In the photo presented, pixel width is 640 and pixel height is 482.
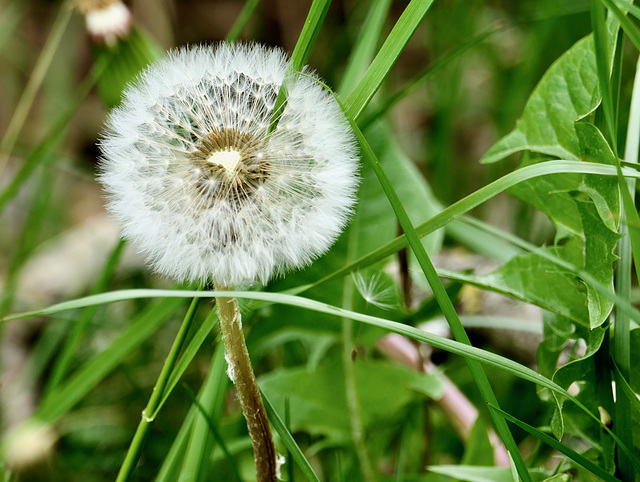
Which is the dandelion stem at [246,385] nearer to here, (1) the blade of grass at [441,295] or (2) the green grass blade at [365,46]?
(1) the blade of grass at [441,295]

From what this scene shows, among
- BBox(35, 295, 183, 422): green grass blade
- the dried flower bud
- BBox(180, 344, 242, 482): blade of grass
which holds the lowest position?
BBox(180, 344, 242, 482): blade of grass

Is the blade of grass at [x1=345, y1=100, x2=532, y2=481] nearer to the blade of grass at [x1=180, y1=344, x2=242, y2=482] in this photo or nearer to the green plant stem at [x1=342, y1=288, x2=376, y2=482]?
the blade of grass at [x1=180, y1=344, x2=242, y2=482]

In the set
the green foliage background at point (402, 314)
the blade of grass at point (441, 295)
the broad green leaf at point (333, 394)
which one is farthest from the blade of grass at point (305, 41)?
the broad green leaf at point (333, 394)

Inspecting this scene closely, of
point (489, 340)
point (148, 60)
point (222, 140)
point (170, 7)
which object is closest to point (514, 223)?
point (489, 340)

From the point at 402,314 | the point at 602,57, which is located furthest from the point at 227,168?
the point at 402,314

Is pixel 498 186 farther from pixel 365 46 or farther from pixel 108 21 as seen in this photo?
pixel 108 21

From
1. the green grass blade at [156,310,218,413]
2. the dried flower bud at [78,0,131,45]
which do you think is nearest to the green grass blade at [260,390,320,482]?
the green grass blade at [156,310,218,413]
